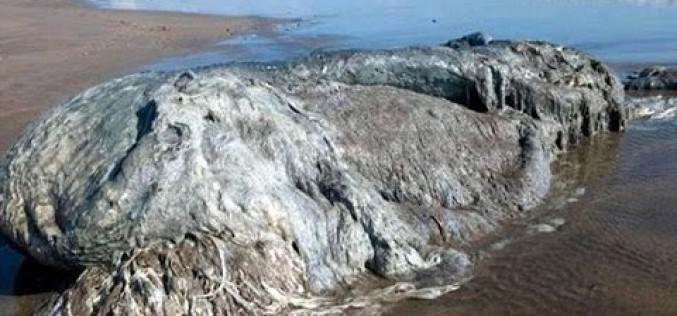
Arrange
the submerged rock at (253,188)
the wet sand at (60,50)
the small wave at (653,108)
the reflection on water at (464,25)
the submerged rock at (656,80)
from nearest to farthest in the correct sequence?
the submerged rock at (253,188)
the wet sand at (60,50)
the small wave at (653,108)
the submerged rock at (656,80)
the reflection on water at (464,25)

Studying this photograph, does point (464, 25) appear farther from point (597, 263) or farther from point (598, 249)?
point (597, 263)

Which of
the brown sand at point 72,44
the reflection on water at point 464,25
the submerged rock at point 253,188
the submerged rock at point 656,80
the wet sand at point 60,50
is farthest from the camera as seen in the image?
the reflection on water at point 464,25

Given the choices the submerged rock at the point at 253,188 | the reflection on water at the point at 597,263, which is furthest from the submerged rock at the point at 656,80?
the submerged rock at the point at 253,188

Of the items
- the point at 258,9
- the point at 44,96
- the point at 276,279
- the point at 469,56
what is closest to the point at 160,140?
the point at 276,279

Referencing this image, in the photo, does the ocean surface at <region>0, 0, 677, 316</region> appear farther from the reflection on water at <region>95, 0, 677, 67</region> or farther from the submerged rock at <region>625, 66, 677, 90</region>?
the submerged rock at <region>625, 66, 677, 90</region>

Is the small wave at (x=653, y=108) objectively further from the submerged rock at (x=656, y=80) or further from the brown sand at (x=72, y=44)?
the brown sand at (x=72, y=44)

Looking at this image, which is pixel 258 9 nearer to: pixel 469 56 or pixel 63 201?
pixel 469 56

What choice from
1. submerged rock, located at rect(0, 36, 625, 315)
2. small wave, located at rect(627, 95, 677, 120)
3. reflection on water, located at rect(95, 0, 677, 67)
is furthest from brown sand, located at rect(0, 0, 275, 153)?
small wave, located at rect(627, 95, 677, 120)

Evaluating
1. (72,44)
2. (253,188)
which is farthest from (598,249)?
(72,44)
